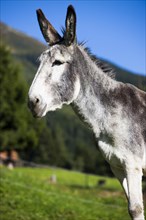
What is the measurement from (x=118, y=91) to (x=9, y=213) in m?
5.45

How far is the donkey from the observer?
432cm

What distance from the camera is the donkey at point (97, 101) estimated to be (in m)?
4.32

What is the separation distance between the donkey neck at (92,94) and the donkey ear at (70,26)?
0.22m

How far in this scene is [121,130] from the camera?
177 inches

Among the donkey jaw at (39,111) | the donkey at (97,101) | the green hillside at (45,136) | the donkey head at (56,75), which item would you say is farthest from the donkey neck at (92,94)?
the donkey jaw at (39,111)

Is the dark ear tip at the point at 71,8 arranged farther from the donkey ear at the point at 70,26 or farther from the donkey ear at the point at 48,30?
the donkey ear at the point at 48,30

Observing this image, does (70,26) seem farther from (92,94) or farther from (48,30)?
(92,94)

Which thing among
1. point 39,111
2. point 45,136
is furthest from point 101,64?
point 45,136

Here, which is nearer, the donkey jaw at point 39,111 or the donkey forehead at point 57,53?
the donkey jaw at point 39,111

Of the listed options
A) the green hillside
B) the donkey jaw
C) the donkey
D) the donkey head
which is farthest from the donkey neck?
the donkey jaw

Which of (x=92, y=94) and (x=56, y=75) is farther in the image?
(x=92, y=94)

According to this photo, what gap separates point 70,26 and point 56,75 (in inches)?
25.5

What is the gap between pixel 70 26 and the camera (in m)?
4.55

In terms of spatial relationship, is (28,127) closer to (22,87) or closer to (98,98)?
(22,87)
